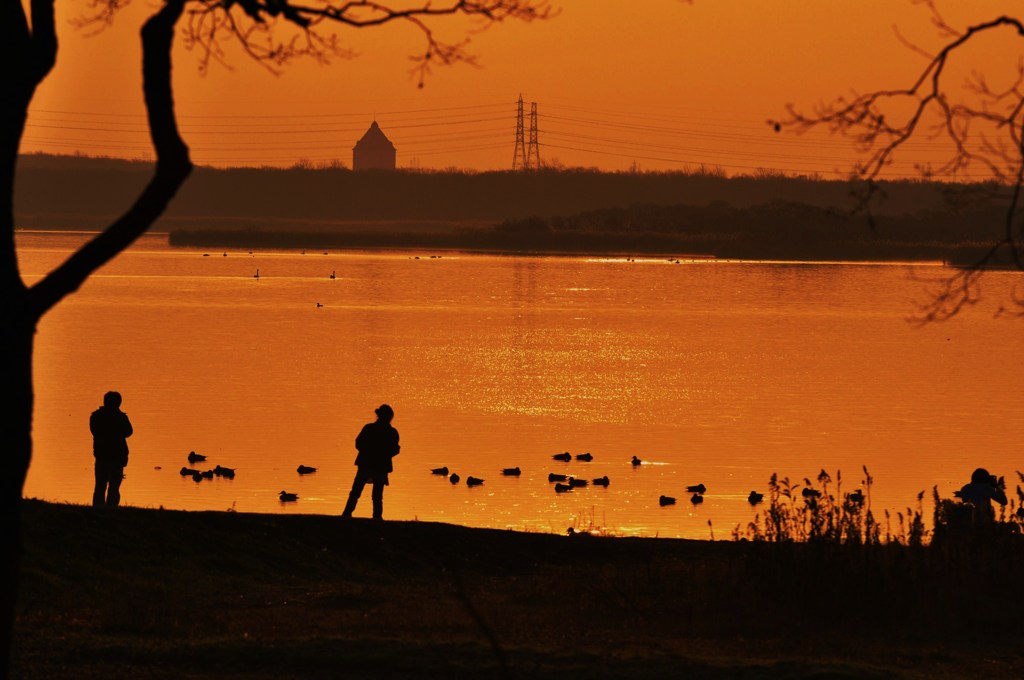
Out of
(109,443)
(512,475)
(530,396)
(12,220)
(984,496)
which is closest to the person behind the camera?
(12,220)

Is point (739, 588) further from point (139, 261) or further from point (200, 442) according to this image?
point (139, 261)

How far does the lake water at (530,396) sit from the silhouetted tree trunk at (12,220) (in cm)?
450

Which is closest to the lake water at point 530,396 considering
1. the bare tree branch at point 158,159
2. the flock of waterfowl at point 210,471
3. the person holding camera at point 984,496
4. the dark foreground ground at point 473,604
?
the flock of waterfowl at point 210,471

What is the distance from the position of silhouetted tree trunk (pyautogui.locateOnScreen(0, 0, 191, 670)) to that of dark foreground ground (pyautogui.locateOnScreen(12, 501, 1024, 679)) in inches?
78.1

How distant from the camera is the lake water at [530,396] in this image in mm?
28062

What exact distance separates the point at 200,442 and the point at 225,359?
23649 millimetres

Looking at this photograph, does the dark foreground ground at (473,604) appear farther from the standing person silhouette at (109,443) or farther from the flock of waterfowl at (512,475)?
the flock of waterfowl at (512,475)

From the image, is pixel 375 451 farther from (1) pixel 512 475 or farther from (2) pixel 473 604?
(1) pixel 512 475

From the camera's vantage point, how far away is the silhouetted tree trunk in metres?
9.28

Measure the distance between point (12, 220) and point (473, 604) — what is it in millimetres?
6293

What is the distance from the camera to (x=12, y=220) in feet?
31.3

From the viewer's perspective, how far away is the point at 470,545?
56.4ft

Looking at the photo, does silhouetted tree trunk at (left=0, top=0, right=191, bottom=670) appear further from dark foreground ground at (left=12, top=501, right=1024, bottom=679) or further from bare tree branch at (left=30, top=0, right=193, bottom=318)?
dark foreground ground at (left=12, top=501, right=1024, bottom=679)

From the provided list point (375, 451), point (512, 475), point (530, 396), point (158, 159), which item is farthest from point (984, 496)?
point (530, 396)
